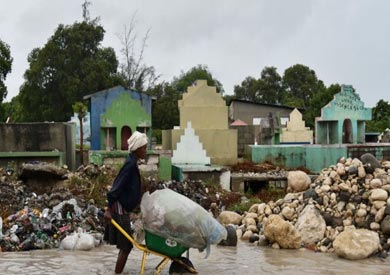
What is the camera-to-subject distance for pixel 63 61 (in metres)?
39.5

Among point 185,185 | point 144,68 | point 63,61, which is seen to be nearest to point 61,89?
point 63,61

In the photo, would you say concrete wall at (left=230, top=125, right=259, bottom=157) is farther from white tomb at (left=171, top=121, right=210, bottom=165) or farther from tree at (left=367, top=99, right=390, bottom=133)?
tree at (left=367, top=99, right=390, bottom=133)

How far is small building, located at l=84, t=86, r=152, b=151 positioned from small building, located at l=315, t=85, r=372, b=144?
363 inches

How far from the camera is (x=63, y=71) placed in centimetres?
3947

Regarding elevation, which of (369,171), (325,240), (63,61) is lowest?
(325,240)

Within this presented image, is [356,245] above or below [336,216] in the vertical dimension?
below

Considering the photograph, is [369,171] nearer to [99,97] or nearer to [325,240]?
[325,240]

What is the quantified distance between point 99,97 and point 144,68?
23.5m

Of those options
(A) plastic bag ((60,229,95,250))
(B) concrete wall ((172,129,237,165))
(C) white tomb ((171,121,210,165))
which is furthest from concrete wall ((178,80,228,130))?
(A) plastic bag ((60,229,95,250))

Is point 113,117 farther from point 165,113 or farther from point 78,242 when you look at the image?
point 165,113

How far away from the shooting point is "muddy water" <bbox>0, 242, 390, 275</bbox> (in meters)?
7.44

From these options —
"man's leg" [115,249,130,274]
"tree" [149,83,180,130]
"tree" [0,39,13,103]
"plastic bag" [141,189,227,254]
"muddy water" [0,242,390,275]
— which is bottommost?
"muddy water" [0,242,390,275]

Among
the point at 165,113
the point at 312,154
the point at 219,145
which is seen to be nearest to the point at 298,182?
the point at 312,154

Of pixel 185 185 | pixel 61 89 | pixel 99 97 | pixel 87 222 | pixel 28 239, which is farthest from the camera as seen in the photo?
pixel 61 89
